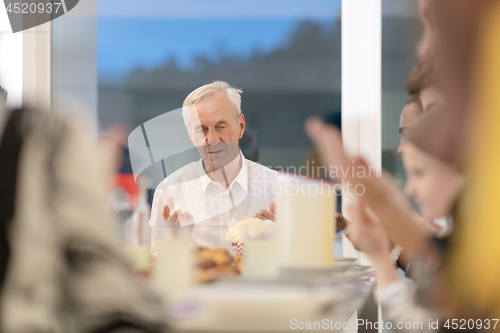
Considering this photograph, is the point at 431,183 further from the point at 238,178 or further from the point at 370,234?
the point at 238,178

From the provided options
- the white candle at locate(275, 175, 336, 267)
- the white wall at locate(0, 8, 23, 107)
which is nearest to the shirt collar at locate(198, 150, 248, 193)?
the white wall at locate(0, 8, 23, 107)

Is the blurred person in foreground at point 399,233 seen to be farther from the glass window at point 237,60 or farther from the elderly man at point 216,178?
the glass window at point 237,60

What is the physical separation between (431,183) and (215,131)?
787 mm

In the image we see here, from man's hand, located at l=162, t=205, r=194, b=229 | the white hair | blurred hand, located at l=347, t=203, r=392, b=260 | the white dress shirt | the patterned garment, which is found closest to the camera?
the patterned garment

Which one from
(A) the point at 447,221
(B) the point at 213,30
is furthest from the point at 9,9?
(A) the point at 447,221

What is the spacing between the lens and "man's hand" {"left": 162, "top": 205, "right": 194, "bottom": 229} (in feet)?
3.46

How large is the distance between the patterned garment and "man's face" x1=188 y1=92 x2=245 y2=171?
2.60 ft

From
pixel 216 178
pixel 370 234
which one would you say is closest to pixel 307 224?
pixel 370 234

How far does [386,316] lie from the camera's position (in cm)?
65

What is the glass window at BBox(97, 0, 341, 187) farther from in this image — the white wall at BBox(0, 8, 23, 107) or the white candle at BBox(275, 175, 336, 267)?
the white candle at BBox(275, 175, 336, 267)

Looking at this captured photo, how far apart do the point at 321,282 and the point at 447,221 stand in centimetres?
25

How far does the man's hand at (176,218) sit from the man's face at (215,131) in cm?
19

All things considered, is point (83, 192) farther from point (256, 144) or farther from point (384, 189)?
point (256, 144)

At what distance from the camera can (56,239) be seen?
54cm
